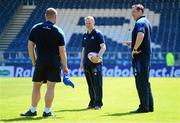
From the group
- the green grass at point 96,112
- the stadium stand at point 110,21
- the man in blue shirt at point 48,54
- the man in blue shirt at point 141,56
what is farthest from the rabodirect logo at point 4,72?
the man in blue shirt at point 48,54

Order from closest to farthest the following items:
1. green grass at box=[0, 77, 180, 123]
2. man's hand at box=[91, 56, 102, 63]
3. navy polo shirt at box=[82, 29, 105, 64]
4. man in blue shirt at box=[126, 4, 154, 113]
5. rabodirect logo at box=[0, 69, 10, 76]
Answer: green grass at box=[0, 77, 180, 123] < man in blue shirt at box=[126, 4, 154, 113] < man's hand at box=[91, 56, 102, 63] < navy polo shirt at box=[82, 29, 105, 64] < rabodirect logo at box=[0, 69, 10, 76]

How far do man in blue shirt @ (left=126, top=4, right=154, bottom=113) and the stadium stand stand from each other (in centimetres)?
2758

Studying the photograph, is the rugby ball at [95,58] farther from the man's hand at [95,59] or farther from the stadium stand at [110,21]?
the stadium stand at [110,21]

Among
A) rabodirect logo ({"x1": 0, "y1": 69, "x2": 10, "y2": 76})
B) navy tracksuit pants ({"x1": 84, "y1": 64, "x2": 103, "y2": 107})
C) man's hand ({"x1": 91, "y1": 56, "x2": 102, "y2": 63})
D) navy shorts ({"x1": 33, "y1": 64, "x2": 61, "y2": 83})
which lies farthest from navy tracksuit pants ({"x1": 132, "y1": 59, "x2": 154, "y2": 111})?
rabodirect logo ({"x1": 0, "y1": 69, "x2": 10, "y2": 76})

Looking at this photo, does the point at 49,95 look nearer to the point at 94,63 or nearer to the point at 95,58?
the point at 95,58

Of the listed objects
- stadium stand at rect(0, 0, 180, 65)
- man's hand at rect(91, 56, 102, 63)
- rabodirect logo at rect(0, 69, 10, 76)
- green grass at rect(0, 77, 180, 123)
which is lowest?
rabodirect logo at rect(0, 69, 10, 76)

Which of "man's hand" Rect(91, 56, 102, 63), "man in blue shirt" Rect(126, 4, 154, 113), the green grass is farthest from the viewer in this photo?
"man's hand" Rect(91, 56, 102, 63)

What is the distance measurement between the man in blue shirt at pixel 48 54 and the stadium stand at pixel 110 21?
28332mm

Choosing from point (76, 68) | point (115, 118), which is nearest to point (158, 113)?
point (115, 118)

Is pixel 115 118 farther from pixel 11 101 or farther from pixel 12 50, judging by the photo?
pixel 12 50

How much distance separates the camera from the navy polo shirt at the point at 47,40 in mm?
10469

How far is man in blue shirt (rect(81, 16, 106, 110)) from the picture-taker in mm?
12453

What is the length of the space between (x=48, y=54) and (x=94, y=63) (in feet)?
7.38

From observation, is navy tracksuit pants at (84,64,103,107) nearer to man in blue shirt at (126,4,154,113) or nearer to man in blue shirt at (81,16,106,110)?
man in blue shirt at (81,16,106,110)
